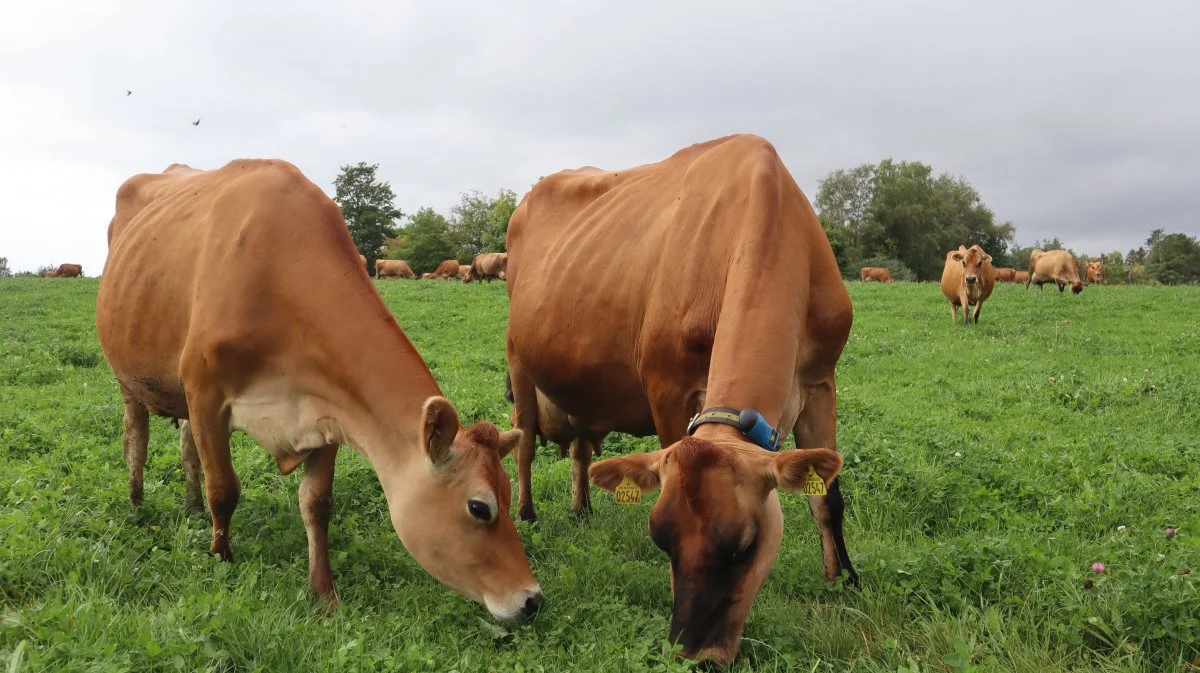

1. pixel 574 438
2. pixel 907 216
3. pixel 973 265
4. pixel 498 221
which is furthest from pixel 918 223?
pixel 574 438

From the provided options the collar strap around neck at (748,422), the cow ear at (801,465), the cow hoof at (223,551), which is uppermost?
the collar strap around neck at (748,422)

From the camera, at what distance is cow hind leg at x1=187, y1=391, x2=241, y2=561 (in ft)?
15.2

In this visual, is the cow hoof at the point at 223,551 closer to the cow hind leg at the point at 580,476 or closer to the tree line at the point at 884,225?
the cow hind leg at the point at 580,476

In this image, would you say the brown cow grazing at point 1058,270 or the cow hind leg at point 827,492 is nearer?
the cow hind leg at point 827,492

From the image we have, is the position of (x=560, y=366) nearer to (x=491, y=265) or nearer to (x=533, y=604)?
(x=533, y=604)

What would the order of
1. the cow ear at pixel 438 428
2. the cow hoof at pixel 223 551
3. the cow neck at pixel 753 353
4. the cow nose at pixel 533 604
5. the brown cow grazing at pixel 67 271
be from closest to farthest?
1. the cow neck at pixel 753 353
2. the cow ear at pixel 438 428
3. the cow nose at pixel 533 604
4. the cow hoof at pixel 223 551
5. the brown cow grazing at pixel 67 271

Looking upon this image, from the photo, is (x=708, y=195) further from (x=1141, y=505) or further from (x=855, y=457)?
(x=1141, y=505)

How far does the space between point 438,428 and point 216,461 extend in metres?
1.65

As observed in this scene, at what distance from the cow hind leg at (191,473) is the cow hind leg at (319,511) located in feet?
5.28

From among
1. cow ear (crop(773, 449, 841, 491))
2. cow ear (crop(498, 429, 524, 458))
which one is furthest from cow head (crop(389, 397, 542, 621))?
cow ear (crop(773, 449, 841, 491))

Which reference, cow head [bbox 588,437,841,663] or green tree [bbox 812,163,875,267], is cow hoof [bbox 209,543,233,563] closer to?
cow head [bbox 588,437,841,663]

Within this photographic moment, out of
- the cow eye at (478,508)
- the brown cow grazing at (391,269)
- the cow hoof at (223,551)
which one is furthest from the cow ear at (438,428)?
the brown cow grazing at (391,269)

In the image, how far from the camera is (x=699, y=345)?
4438 millimetres

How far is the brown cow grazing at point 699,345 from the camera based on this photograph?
3357 millimetres
